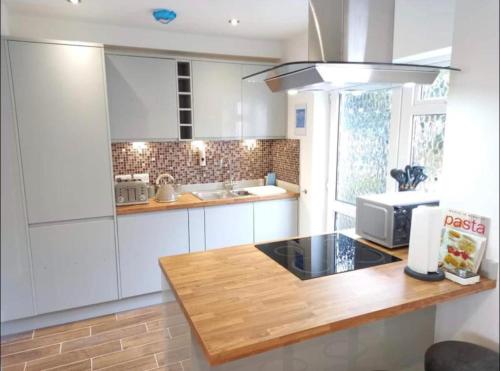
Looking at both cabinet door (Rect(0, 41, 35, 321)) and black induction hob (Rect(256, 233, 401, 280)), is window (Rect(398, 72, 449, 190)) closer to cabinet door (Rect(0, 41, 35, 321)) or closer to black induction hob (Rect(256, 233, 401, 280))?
black induction hob (Rect(256, 233, 401, 280))

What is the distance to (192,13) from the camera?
2.81 metres

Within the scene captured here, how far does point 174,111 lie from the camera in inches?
131

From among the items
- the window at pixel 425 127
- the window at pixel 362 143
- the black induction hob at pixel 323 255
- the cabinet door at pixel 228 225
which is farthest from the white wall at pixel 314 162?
the black induction hob at pixel 323 255

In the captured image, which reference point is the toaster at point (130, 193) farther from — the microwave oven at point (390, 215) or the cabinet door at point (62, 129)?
the microwave oven at point (390, 215)

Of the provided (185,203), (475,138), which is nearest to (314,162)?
(185,203)

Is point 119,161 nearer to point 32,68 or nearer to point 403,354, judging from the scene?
point 32,68

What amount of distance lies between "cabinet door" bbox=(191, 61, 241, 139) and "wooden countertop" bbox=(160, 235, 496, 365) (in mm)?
1852

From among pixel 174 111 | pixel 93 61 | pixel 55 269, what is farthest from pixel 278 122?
pixel 55 269

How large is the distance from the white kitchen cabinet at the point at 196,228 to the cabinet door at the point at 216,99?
30.0 inches

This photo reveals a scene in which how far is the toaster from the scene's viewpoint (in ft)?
9.95

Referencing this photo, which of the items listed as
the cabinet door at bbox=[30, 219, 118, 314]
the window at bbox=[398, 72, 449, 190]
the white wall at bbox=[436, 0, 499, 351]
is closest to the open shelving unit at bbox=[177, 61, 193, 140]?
the cabinet door at bbox=[30, 219, 118, 314]

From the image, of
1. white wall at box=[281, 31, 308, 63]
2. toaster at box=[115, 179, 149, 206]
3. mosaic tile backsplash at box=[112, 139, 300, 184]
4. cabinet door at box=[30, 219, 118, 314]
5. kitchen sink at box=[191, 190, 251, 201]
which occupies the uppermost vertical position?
white wall at box=[281, 31, 308, 63]

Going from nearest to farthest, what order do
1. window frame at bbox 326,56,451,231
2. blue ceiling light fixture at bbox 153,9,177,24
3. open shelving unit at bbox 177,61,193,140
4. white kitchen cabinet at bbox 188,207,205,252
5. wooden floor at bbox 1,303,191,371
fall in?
window frame at bbox 326,56,451,231
wooden floor at bbox 1,303,191,371
blue ceiling light fixture at bbox 153,9,177,24
white kitchen cabinet at bbox 188,207,205,252
open shelving unit at bbox 177,61,193,140

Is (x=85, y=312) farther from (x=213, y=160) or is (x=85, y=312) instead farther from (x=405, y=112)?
(x=405, y=112)
